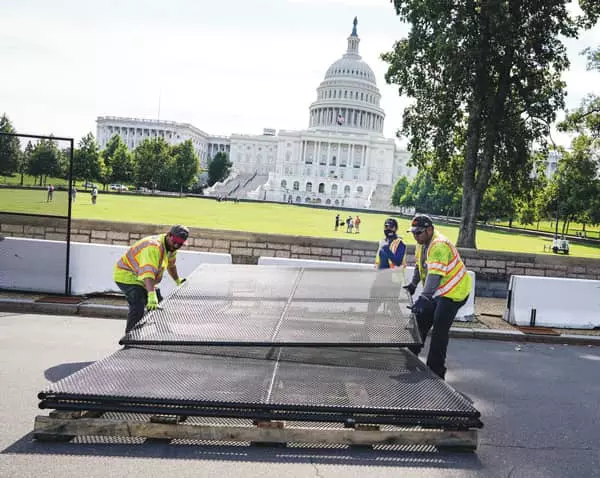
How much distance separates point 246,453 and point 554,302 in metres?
8.43

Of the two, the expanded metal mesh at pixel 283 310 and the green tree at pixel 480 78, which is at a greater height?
the green tree at pixel 480 78

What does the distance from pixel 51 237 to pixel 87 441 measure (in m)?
10.0

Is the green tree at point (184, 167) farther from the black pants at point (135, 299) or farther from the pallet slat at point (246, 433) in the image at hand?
the pallet slat at point (246, 433)

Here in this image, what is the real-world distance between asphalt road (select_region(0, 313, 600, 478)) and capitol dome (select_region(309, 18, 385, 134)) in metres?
131

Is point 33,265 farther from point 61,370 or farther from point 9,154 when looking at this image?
point 61,370

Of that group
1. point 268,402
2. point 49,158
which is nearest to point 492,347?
point 268,402

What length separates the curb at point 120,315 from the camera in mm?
9734

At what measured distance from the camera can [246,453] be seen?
4.45 meters

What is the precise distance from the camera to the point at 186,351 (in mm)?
6012

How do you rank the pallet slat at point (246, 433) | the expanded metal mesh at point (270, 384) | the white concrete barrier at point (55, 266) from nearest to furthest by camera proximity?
the pallet slat at point (246, 433) < the expanded metal mesh at point (270, 384) < the white concrete barrier at point (55, 266)

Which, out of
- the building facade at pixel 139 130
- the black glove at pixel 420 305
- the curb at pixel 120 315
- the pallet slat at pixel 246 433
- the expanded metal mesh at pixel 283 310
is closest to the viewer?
the pallet slat at pixel 246 433

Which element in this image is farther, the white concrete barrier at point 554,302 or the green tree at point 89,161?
the green tree at point 89,161

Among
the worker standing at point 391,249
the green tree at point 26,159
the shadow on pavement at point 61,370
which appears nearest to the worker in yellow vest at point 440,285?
the worker standing at point 391,249

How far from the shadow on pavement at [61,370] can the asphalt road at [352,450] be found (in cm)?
1
